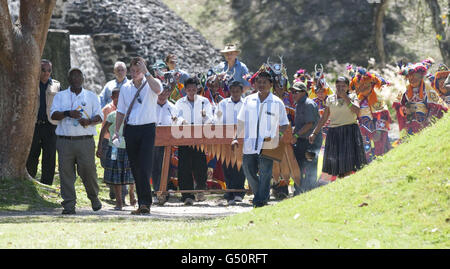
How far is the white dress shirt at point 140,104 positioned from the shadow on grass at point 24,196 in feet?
7.28

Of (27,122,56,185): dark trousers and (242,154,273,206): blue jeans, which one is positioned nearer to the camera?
(242,154,273,206): blue jeans

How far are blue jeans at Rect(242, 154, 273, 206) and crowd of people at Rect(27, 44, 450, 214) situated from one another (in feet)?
0.04

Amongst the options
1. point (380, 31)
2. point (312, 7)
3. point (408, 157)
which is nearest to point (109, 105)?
point (408, 157)

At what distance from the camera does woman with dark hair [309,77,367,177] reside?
14.2m

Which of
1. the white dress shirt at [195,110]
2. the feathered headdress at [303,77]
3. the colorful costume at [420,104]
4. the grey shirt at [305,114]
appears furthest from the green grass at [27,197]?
the colorful costume at [420,104]

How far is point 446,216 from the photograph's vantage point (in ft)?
29.8

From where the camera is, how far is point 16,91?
1418 centimetres

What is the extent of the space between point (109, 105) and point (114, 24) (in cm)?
1596

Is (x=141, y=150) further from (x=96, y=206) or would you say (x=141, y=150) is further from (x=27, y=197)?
(x=27, y=197)

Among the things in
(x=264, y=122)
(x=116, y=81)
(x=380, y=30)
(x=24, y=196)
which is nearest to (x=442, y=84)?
(x=116, y=81)

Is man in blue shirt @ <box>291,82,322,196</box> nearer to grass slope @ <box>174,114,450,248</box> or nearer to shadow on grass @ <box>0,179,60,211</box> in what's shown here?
grass slope @ <box>174,114,450,248</box>

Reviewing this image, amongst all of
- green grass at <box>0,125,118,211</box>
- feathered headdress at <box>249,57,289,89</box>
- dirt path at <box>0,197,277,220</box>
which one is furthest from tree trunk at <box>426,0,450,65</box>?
green grass at <box>0,125,118,211</box>

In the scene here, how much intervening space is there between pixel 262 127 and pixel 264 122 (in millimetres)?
70

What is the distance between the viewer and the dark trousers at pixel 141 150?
12398 millimetres
